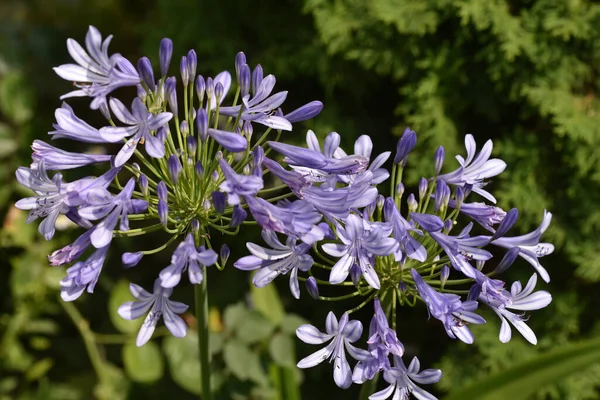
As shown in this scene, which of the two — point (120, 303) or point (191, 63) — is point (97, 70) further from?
point (120, 303)

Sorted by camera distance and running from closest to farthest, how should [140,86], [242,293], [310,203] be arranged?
[310,203]
[140,86]
[242,293]

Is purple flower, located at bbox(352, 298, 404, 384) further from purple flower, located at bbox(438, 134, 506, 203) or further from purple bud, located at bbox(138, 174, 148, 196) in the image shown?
purple bud, located at bbox(138, 174, 148, 196)

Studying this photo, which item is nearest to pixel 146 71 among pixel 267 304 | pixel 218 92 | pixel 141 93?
pixel 141 93

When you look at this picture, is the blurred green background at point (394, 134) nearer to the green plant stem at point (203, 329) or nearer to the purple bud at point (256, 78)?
the green plant stem at point (203, 329)

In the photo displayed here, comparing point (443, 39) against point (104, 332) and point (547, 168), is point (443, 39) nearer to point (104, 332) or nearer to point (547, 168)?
point (547, 168)

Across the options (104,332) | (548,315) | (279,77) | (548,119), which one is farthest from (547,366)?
(104,332)

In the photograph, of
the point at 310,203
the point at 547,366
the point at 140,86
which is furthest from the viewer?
the point at 547,366

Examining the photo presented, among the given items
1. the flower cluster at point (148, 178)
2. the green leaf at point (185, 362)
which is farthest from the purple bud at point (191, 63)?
the green leaf at point (185, 362)

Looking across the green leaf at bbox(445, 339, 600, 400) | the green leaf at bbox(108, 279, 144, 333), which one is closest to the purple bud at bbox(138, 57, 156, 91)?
the green leaf at bbox(445, 339, 600, 400)
